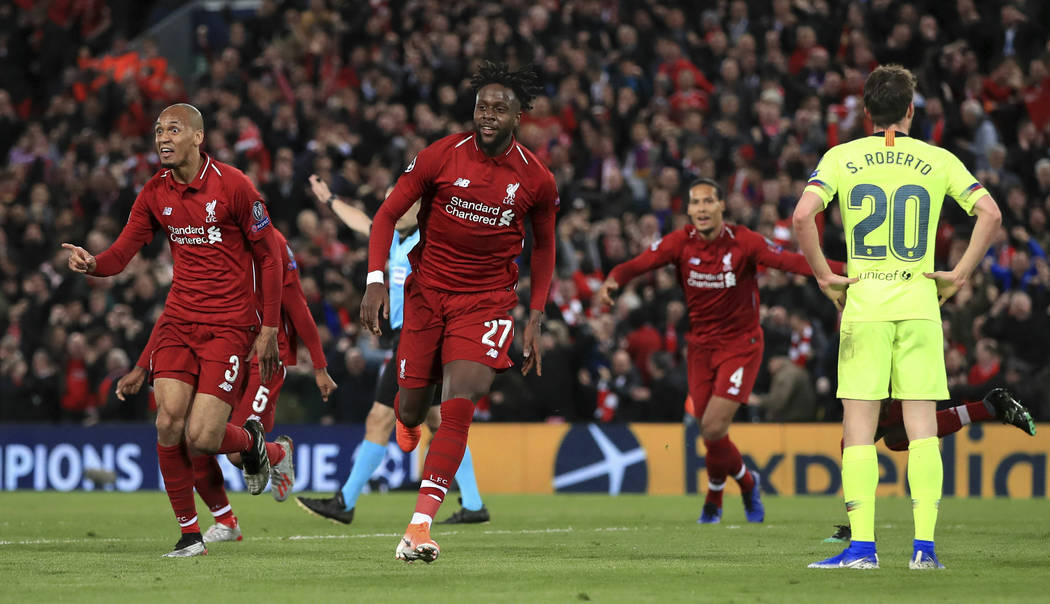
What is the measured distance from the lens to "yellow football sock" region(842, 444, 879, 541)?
301 inches

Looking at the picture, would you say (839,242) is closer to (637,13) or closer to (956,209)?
(956,209)

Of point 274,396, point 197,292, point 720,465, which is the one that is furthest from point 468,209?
point 720,465

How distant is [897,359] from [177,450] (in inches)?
168

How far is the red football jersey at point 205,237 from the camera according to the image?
360 inches

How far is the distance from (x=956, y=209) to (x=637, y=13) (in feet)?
20.6

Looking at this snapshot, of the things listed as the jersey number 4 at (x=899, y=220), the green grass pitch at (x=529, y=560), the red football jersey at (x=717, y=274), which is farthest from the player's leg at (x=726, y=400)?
the jersey number 4 at (x=899, y=220)

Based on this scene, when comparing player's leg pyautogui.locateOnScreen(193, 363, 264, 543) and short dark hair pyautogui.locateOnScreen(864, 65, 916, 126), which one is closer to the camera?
short dark hair pyautogui.locateOnScreen(864, 65, 916, 126)

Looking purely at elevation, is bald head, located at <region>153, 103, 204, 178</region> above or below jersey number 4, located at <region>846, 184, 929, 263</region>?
above

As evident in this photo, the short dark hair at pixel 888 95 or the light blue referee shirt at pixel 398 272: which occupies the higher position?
the short dark hair at pixel 888 95

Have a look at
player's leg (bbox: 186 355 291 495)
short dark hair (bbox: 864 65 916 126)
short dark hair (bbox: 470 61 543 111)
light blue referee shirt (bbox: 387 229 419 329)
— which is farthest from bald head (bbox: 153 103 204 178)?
short dark hair (bbox: 864 65 916 126)

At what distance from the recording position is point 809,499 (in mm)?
16672

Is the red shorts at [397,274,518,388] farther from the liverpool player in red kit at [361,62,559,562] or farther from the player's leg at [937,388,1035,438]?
the player's leg at [937,388,1035,438]

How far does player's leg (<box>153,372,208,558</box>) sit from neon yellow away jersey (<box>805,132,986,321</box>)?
153 inches

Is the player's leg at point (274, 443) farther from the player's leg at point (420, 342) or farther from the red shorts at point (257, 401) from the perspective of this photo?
the player's leg at point (420, 342)
